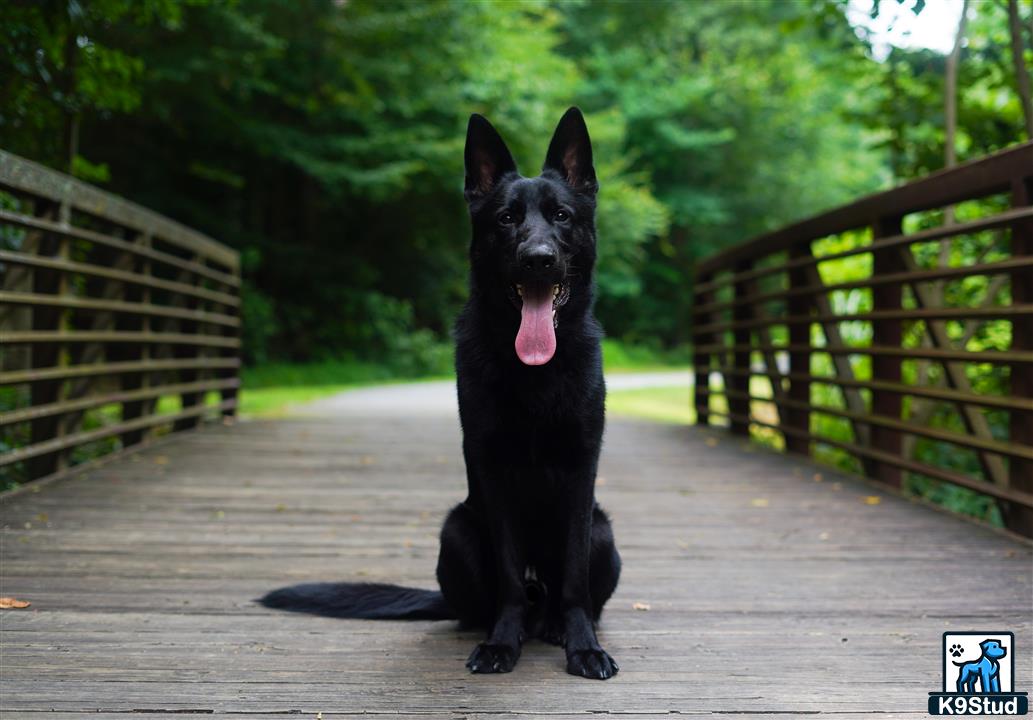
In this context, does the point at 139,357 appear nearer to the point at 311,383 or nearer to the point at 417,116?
the point at 311,383

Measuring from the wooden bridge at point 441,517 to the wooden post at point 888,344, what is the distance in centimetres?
2

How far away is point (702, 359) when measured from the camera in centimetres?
938

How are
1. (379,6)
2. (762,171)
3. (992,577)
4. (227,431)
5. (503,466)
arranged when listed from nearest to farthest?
(503,466)
(992,577)
(227,431)
(379,6)
(762,171)

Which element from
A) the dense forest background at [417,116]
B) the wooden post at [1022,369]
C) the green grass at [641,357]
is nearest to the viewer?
the wooden post at [1022,369]

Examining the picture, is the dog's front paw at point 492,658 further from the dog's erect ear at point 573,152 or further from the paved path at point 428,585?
the dog's erect ear at point 573,152

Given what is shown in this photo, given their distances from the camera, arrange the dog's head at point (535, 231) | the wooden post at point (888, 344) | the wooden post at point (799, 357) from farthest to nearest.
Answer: the wooden post at point (799, 357) < the wooden post at point (888, 344) < the dog's head at point (535, 231)

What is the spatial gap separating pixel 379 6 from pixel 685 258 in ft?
53.6

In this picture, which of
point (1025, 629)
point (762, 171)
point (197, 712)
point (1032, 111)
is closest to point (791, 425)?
point (1032, 111)

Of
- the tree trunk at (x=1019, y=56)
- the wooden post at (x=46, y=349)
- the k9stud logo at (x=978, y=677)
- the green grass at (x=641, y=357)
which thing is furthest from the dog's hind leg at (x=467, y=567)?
the green grass at (x=641, y=357)

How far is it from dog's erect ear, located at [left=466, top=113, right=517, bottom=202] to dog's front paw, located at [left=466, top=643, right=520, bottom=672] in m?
1.30

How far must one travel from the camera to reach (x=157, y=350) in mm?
7266

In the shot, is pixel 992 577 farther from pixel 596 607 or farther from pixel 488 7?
pixel 488 7

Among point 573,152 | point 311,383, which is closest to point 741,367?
point 573,152

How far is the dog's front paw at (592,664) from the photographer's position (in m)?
2.40
